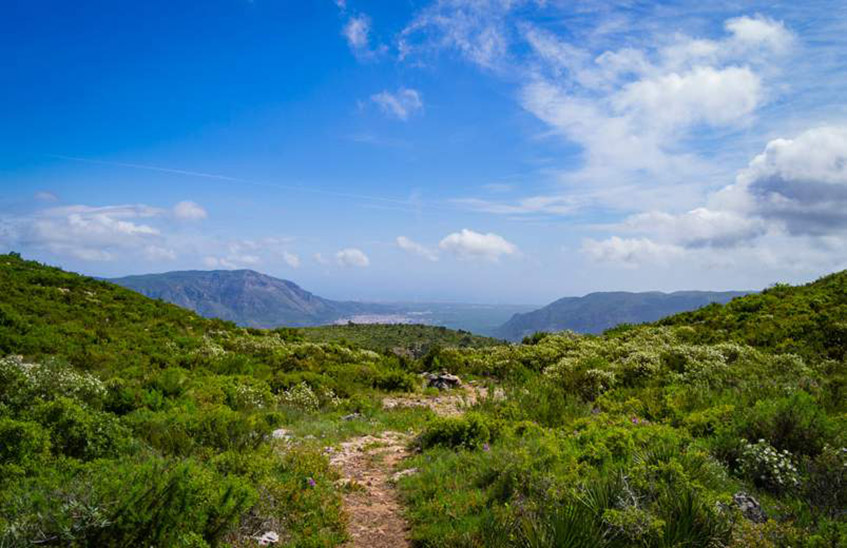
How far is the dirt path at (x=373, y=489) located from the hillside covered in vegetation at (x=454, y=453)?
0.48ft

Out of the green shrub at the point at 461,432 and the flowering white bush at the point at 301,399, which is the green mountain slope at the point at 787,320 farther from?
the flowering white bush at the point at 301,399

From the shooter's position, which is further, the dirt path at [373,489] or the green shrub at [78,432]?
the green shrub at [78,432]

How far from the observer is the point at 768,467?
19.5 feet

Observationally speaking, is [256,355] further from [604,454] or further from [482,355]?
[604,454]

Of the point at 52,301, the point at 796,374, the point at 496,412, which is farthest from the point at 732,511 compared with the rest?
the point at 52,301

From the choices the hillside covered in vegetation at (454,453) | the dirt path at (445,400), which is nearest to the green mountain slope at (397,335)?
the dirt path at (445,400)

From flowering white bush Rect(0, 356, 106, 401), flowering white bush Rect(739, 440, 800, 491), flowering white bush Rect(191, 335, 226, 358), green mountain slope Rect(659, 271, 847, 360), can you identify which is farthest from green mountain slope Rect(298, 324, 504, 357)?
flowering white bush Rect(739, 440, 800, 491)

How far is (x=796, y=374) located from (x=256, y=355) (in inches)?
804

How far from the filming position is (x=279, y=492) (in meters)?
6.35

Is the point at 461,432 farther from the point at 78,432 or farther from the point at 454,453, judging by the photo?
the point at 78,432

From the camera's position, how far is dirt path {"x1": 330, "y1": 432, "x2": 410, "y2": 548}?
235 inches

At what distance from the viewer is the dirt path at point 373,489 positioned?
19.6 feet

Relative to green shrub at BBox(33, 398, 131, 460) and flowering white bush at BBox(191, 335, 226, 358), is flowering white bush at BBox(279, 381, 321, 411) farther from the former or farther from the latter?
green shrub at BBox(33, 398, 131, 460)

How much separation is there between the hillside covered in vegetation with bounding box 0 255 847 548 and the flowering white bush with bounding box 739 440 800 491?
0.03 metres
